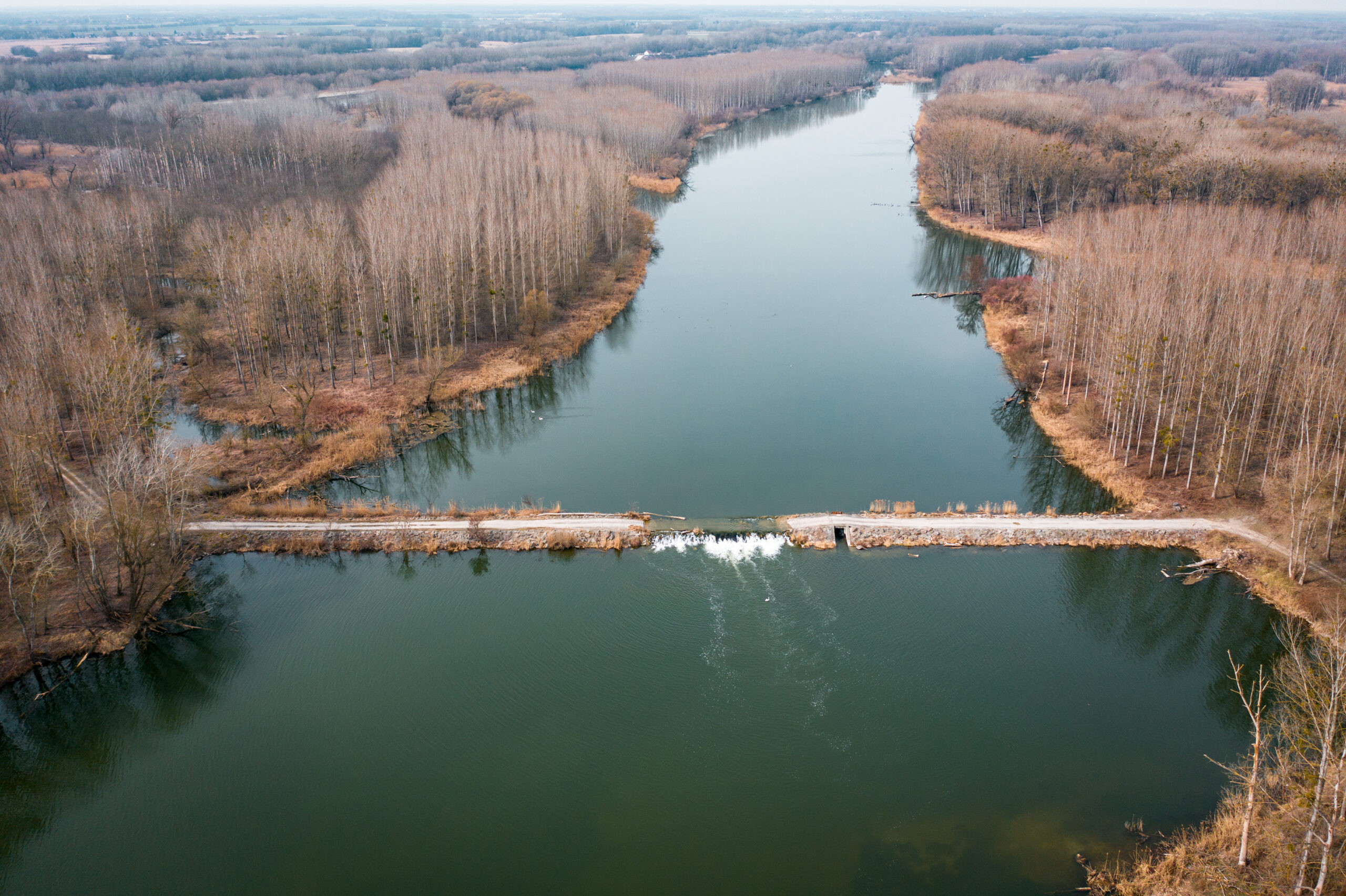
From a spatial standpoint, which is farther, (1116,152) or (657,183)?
(657,183)

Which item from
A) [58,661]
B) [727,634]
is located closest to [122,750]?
[58,661]

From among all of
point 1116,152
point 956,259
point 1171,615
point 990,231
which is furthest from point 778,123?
point 1171,615

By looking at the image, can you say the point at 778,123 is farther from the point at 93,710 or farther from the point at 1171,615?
the point at 93,710

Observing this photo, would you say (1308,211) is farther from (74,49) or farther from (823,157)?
(74,49)

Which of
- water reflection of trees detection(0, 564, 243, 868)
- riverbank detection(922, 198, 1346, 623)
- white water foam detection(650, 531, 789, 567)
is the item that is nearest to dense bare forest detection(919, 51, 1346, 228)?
riverbank detection(922, 198, 1346, 623)

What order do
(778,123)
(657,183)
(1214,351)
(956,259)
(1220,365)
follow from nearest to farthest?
1. (1214,351)
2. (1220,365)
3. (956,259)
4. (657,183)
5. (778,123)

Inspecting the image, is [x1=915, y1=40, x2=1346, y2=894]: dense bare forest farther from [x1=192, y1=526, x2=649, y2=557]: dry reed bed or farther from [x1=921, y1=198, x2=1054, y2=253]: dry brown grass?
[x1=192, y1=526, x2=649, y2=557]: dry reed bed
